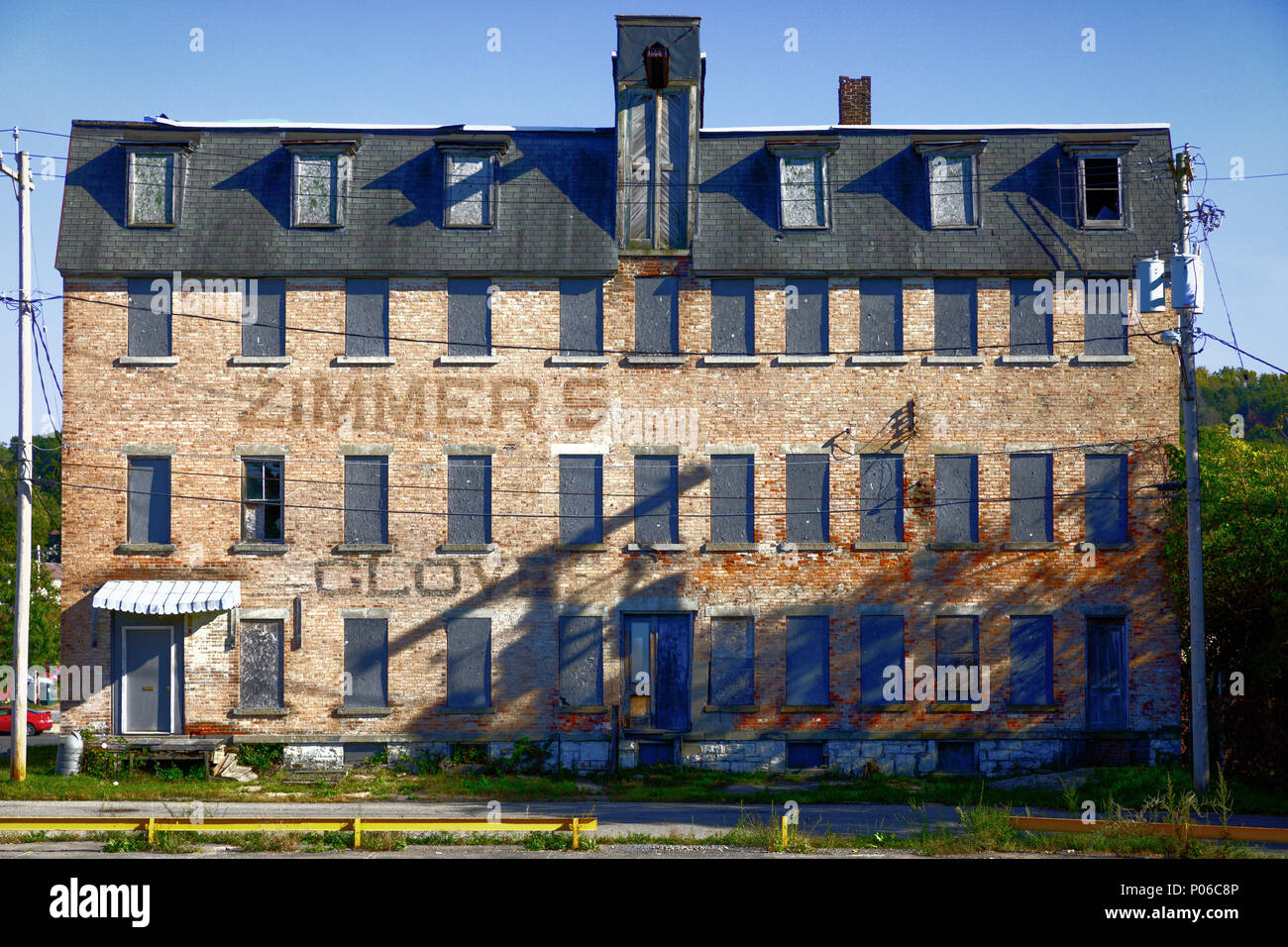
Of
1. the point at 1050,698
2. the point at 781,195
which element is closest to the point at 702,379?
the point at 781,195

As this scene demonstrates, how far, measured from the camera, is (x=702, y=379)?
2414cm

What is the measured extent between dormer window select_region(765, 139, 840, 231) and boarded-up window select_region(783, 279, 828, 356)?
1357 millimetres

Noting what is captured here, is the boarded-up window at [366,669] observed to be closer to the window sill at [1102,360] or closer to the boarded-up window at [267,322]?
the boarded-up window at [267,322]

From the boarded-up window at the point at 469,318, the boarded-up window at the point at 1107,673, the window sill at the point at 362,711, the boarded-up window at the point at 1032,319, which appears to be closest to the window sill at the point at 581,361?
the boarded-up window at the point at 469,318

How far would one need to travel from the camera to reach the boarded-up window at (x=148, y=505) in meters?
23.6

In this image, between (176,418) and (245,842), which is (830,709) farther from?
(176,418)

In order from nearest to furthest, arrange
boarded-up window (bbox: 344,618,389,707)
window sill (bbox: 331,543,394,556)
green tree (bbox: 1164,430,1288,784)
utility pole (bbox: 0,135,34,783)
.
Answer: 1. utility pole (bbox: 0,135,34,783)
2. green tree (bbox: 1164,430,1288,784)
3. boarded-up window (bbox: 344,618,389,707)
4. window sill (bbox: 331,543,394,556)

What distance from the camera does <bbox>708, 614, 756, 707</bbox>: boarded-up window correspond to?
23.8 meters

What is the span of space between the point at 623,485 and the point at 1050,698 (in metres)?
10.3

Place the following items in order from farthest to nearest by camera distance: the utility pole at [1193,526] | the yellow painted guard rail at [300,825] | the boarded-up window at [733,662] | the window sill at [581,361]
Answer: the window sill at [581,361] < the boarded-up window at [733,662] < the utility pole at [1193,526] < the yellow painted guard rail at [300,825]

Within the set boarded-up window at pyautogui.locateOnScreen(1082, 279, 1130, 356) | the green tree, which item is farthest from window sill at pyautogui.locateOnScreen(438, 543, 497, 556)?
the green tree

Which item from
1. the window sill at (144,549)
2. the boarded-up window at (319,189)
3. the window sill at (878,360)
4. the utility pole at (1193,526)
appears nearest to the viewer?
the utility pole at (1193,526)

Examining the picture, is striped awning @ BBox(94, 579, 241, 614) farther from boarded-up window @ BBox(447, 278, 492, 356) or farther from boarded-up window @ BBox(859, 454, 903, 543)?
boarded-up window @ BBox(859, 454, 903, 543)

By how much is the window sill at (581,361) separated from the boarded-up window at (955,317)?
7.35m
